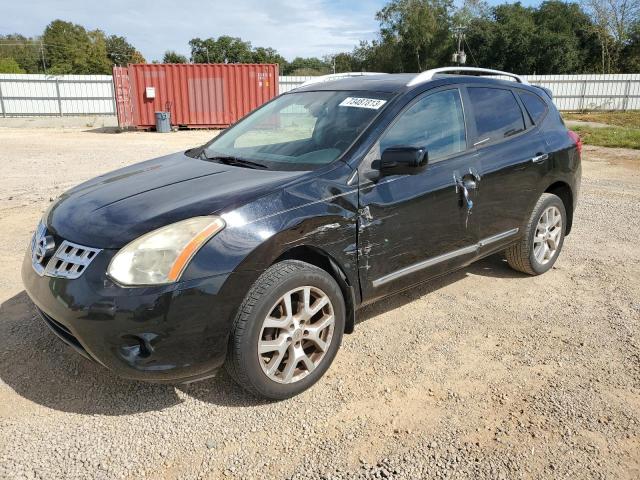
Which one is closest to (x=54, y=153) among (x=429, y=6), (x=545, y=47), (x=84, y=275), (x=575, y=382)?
(x=84, y=275)

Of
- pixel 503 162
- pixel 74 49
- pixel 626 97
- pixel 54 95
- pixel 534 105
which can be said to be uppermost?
pixel 74 49

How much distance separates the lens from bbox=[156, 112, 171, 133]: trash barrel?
20891mm

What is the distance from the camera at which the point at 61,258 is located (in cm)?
266

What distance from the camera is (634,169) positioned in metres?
10.7

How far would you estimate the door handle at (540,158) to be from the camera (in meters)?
4.27

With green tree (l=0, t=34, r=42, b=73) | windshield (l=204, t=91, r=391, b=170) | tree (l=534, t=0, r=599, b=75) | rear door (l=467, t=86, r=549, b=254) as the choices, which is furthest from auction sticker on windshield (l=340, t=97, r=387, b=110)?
green tree (l=0, t=34, r=42, b=73)

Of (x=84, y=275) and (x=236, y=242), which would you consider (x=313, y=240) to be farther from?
(x=84, y=275)

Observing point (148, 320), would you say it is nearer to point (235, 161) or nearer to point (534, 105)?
point (235, 161)

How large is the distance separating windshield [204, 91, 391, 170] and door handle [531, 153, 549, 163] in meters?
1.56

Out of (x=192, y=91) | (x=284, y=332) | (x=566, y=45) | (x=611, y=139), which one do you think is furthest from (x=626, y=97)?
(x=284, y=332)

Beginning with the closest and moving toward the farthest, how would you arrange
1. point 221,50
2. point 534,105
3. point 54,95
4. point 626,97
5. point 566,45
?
point 534,105
point 54,95
point 626,97
point 566,45
point 221,50

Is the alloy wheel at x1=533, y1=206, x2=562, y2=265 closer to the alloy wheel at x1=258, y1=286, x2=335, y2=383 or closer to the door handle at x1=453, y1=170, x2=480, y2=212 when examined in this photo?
the door handle at x1=453, y1=170, x2=480, y2=212

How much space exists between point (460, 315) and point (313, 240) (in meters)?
1.65

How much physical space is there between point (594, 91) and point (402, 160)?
1235 inches
